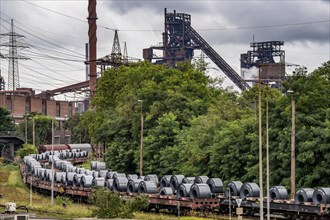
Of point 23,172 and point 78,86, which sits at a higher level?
point 78,86

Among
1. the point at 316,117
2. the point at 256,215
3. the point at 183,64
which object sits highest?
the point at 183,64

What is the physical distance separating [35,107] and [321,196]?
12870cm

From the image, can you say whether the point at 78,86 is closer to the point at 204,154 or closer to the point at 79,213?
the point at 204,154

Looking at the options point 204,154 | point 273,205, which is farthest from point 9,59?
point 273,205

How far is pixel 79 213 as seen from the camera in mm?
46469

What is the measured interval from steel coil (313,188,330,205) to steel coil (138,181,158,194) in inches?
572

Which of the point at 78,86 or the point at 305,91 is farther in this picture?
the point at 78,86

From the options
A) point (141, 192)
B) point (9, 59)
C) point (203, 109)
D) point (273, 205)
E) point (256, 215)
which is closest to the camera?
point (273, 205)

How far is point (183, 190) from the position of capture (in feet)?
154

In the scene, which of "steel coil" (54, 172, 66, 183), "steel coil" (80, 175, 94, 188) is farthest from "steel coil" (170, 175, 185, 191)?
"steel coil" (54, 172, 66, 183)

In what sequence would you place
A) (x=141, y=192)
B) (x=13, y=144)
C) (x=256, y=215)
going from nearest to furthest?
(x=256, y=215) < (x=141, y=192) < (x=13, y=144)

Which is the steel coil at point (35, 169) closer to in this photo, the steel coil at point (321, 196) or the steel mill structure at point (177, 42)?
the steel coil at point (321, 196)

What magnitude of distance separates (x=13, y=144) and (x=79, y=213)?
257 feet

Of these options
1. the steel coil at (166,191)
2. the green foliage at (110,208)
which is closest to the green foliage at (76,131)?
the steel coil at (166,191)
